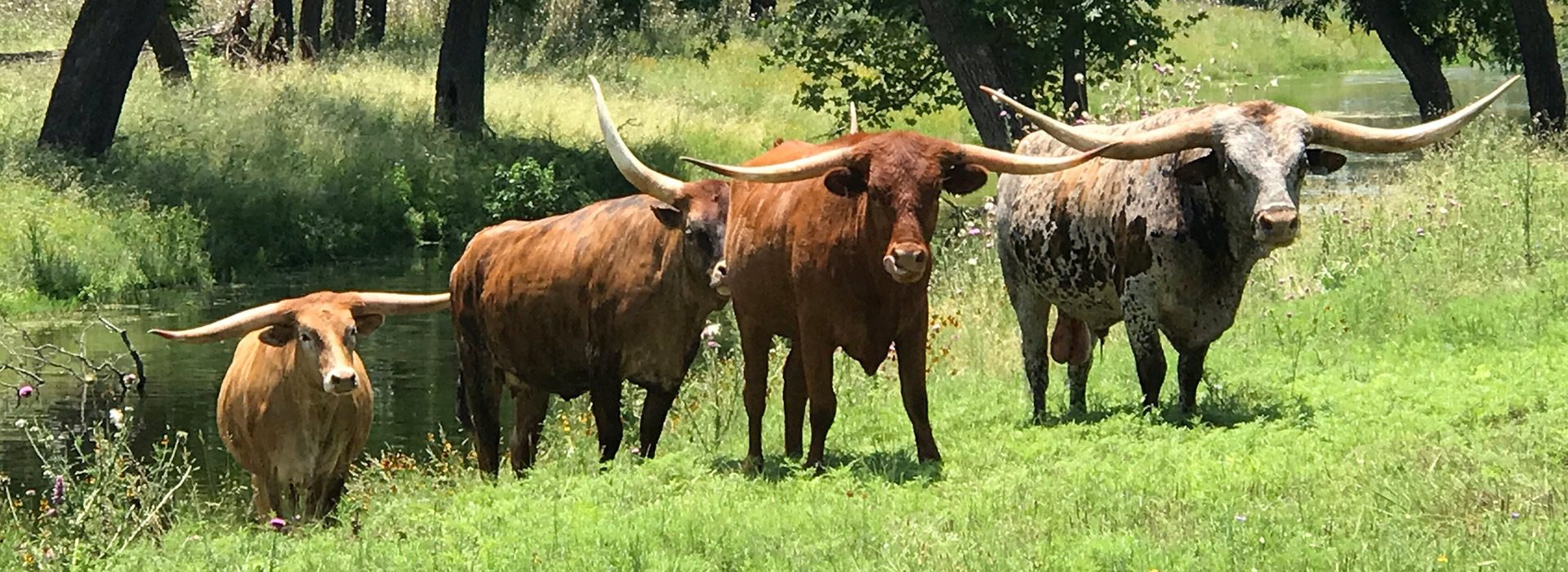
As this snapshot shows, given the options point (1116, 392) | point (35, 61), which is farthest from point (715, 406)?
point (35, 61)

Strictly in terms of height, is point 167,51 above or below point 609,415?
above

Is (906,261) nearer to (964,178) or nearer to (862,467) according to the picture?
(964,178)

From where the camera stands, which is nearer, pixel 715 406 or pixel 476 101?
pixel 715 406

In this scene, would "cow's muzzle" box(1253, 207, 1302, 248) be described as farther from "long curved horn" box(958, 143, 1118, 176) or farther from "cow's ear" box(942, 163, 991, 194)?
"cow's ear" box(942, 163, 991, 194)

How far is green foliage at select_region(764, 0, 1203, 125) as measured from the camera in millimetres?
23984

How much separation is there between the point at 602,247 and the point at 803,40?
17901 millimetres

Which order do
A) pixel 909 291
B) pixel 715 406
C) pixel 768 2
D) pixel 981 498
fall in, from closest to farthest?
pixel 981 498 < pixel 909 291 < pixel 715 406 < pixel 768 2

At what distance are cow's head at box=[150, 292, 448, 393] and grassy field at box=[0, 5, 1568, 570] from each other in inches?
31.4

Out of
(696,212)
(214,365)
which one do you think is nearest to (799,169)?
(696,212)

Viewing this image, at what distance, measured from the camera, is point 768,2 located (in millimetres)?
52281

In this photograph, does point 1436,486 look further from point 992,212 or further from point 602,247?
point 992,212

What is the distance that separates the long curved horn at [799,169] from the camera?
28.3 feet

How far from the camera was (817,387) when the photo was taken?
8.99 meters

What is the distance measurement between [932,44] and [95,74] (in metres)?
10.1
